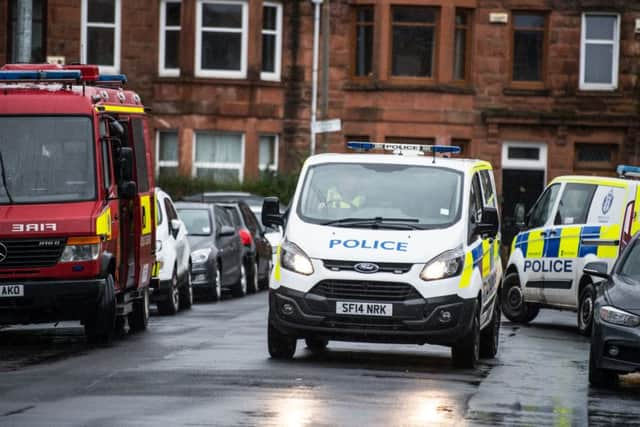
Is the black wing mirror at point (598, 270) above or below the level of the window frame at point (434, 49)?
below

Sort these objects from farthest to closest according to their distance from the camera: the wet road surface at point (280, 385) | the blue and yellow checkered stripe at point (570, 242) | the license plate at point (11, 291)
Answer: the blue and yellow checkered stripe at point (570, 242) → the license plate at point (11, 291) → the wet road surface at point (280, 385)

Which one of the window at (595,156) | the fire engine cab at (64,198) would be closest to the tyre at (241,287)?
the fire engine cab at (64,198)

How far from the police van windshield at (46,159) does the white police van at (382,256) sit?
2401mm

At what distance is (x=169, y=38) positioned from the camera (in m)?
45.4

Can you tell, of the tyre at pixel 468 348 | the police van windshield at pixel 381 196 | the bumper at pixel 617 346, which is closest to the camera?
the bumper at pixel 617 346

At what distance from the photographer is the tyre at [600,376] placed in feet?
48.7

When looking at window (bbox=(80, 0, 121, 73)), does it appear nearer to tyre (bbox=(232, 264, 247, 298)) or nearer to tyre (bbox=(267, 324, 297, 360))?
tyre (bbox=(232, 264, 247, 298))

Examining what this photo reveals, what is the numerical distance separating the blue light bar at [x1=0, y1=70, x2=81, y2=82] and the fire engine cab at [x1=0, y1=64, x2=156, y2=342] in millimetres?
11

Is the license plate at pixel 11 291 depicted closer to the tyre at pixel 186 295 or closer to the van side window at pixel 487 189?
the van side window at pixel 487 189

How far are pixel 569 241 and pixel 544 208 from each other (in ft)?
3.54

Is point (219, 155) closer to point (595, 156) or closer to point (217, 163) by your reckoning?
point (217, 163)

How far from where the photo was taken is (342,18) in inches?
1794

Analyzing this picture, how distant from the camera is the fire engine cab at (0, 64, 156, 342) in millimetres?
17328

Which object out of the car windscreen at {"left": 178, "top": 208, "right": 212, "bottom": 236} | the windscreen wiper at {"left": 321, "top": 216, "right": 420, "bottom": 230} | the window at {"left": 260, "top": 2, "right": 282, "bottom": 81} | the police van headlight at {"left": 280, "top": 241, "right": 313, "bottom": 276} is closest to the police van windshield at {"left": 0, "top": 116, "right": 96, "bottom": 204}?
the police van headlight at {"left": 280, "top": 241, "right": 313, "bottom": 276}
